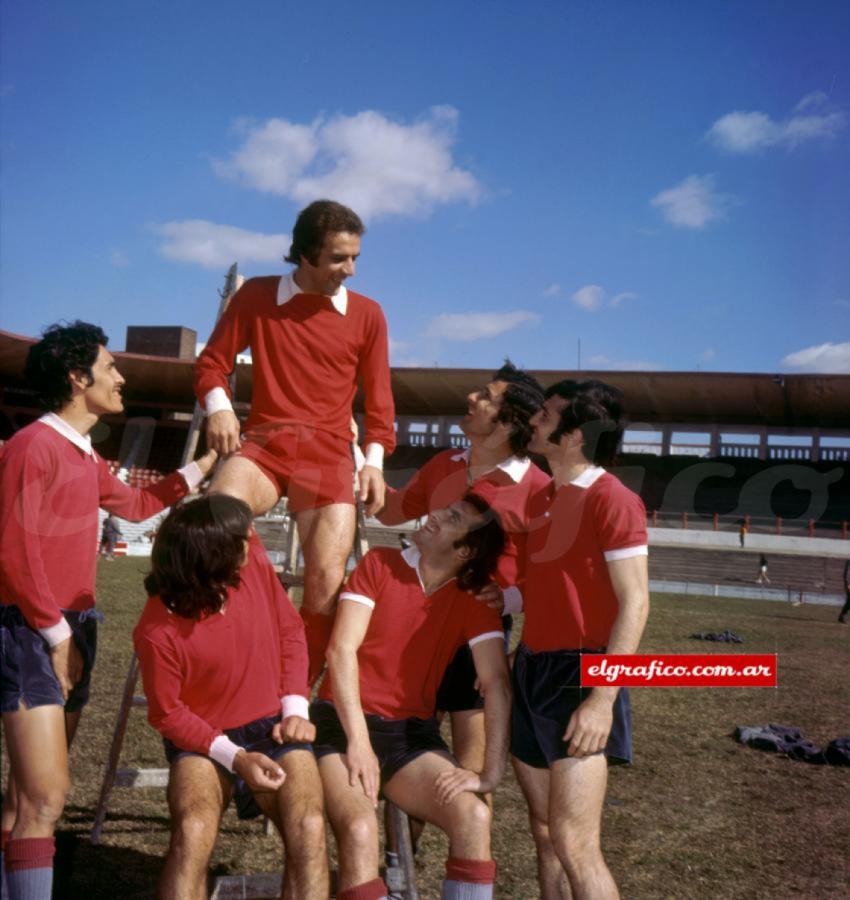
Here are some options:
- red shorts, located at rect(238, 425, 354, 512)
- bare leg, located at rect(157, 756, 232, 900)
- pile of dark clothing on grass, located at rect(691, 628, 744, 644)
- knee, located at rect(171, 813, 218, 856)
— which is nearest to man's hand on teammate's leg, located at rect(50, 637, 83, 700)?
bare leg, located at rect(157, 756, 232, 900)

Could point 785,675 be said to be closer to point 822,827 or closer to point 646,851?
point 822,827

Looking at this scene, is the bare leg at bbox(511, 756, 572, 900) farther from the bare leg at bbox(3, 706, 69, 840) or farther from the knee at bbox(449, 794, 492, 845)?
the bare leg at bbox(3, 706, 69, 840)

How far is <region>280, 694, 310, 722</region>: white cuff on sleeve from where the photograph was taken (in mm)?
2943

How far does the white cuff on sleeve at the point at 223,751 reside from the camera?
9.09ft

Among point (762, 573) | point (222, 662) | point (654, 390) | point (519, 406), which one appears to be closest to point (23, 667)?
point (222, 662)

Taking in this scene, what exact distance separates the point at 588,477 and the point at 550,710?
2.60ft

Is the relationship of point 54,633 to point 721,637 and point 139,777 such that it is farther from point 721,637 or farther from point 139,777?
point 721,637

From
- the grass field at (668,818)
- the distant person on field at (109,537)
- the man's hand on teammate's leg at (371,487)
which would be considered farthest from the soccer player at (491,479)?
the distant person on field at (109,537)

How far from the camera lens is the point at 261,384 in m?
3.73

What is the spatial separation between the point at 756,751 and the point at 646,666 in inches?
210

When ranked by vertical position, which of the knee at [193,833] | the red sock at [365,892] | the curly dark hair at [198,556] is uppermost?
the curly dark hair at [198,556]

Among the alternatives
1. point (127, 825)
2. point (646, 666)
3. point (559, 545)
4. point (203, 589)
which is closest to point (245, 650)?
point (203, 589)

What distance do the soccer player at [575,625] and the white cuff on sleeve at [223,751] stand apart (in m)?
0.97

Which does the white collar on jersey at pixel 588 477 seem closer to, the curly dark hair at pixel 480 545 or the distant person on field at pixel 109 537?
the curly dark hair at pixel 480 545
